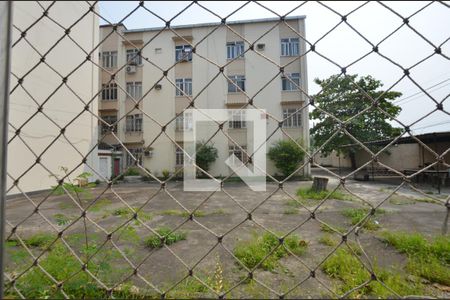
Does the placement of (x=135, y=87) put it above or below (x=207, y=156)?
above

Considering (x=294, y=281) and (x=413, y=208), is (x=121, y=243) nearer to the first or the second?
(x=294, y=281)

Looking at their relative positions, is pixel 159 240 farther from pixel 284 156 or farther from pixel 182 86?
pixel 182 86

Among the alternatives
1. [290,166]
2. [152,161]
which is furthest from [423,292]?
[152,161]

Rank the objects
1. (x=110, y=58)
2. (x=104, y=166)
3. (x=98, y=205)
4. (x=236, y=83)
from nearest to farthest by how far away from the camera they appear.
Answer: (x=236, y=83) < (x=98, y=205) < (x=104, y=166) < (x=110, y=58)

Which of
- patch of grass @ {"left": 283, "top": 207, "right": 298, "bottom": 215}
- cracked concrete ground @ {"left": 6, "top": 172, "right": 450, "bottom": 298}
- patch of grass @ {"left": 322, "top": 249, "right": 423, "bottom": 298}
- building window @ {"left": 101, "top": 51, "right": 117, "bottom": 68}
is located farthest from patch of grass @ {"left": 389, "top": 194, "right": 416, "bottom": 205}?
building window @ {"left": 101, "top": 51, "right": 117, "bottom": 68}

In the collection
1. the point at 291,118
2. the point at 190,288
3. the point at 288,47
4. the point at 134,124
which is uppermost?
the point at 288,47

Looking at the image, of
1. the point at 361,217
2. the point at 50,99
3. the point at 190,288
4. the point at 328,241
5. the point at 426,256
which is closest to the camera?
the point at 190,288

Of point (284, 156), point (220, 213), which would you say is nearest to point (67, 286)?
point (220, 213)

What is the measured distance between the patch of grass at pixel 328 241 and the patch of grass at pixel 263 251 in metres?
0.22

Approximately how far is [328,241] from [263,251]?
2.84 feet

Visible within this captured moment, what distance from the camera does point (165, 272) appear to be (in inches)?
71.8

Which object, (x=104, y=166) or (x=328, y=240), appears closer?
(x=328, y=240)

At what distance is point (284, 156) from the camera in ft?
37.0

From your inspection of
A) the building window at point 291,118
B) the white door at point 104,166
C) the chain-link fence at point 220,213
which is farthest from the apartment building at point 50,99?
the white door at point 104,166
